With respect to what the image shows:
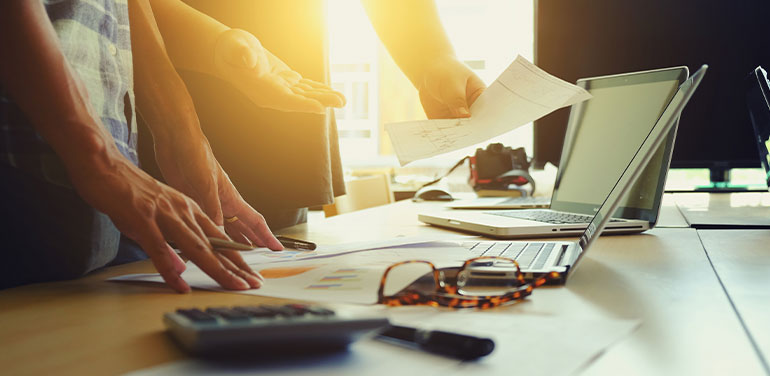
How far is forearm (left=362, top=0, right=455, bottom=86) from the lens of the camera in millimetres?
1465

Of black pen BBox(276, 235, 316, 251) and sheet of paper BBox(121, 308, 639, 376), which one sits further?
black pen BBox(276, 235, 316, 251)

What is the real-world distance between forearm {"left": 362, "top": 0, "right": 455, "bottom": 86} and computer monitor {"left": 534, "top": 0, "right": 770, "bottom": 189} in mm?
747

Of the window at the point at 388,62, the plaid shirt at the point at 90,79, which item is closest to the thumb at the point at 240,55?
the plaid shirt at the point at 90,79

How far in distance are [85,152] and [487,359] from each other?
1.49 feet

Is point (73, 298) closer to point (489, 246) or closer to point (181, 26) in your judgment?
point (489, 246)

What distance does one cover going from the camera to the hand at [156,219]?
24.5 inches

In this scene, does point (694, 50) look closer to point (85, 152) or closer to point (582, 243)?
point (582, 243)

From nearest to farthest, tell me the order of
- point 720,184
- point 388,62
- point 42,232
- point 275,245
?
point 42,232
point 275,245
point 720,184
point 388,62

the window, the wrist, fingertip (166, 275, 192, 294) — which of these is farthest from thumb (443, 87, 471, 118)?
the window

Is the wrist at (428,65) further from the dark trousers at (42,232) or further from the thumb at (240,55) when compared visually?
the dark trousers at (42,232)

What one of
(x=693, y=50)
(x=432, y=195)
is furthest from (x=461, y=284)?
(x=693, y=50)

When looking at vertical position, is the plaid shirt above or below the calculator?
above

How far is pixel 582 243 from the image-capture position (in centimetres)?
73

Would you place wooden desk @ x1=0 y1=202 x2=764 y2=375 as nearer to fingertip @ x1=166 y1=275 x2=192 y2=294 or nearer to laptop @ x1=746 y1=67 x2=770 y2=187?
fingertip @ x1=166 y1=275 x2=192 y2=294
